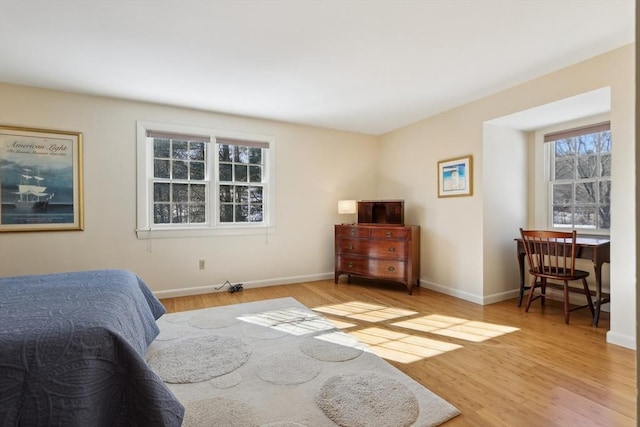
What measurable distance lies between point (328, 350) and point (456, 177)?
2.69 metres

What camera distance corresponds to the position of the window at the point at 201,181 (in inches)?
146

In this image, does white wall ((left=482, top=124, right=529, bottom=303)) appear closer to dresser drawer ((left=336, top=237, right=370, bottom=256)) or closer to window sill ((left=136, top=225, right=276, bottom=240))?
dresser drawer ((left=336, top=237, right=370, bottom=256))

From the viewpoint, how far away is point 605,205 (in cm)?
321

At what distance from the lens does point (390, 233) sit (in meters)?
4.04

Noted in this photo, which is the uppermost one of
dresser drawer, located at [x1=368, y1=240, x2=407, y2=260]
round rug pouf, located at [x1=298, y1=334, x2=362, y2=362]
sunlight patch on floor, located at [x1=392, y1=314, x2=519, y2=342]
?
dresser drawer, located at [x1=368, y1=240, x2=407, y2=260]

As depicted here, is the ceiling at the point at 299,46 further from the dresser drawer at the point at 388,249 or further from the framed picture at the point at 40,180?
the dresser drawer at the point at 388,249

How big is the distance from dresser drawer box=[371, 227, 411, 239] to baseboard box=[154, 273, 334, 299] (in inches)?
44.5

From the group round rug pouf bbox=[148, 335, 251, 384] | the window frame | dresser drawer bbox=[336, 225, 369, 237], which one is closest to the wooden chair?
the window frame

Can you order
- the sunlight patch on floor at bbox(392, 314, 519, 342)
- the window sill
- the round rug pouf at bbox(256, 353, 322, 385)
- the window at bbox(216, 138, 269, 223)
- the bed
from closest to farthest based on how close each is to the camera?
the bed → the round rug pouf at bbox(256, 353, 322, 385) → the sunlight patch on floor at bbox(392, 314, 519, 342) → the window sill → the window at bbox(216, 138, 269, 223)

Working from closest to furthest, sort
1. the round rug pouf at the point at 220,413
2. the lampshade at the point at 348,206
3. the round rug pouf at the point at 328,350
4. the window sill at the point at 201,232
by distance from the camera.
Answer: the round rug pouf at the point at 220,413 < the round rug pouf at the point at 328,350 < the window sill at the point at 201,232 < the lampshade at the point at 348,206

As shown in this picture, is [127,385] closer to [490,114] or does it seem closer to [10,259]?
[10,259]

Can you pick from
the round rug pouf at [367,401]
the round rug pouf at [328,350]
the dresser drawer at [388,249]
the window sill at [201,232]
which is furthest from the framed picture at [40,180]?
the dresser drawer at [388,249]

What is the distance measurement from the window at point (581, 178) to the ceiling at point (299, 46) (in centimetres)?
112

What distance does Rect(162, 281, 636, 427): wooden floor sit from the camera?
1638mm
